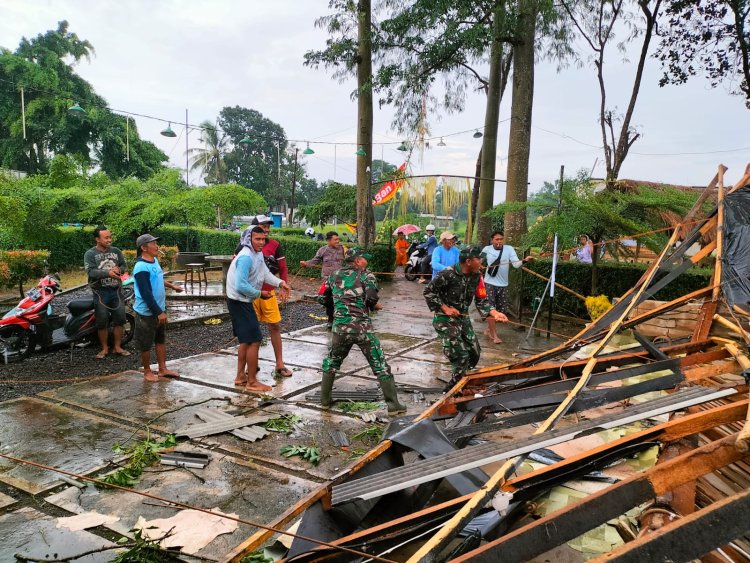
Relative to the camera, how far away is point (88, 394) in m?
5.56

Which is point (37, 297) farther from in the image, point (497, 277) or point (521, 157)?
Result: point (521, 157)

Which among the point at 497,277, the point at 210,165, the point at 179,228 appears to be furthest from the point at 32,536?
the point at 210,165

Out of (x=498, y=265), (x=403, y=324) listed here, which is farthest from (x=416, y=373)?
(x=403, y=324)

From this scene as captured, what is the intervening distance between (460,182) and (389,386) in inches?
424

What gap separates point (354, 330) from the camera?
5152 mm

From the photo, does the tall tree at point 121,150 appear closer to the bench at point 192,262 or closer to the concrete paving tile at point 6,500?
the bench at point 192,262

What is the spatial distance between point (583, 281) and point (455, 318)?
6424 millimetres

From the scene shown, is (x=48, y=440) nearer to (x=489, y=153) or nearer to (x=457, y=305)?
(x=457, y=305)

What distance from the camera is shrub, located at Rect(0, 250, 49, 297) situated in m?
11.9

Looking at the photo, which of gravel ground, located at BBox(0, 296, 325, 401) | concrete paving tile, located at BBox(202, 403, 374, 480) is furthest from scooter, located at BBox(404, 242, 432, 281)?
concrete paving tile, located at BBox(202, 403, 374, 480)

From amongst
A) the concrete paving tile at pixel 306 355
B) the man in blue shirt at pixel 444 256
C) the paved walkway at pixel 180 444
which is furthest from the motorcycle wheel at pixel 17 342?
the man in blue shirt at pixel 444 256

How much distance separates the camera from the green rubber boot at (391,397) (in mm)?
5113

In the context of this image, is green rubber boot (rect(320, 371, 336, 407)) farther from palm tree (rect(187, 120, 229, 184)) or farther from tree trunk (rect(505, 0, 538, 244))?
palm tree (rect(187, 120, 229, 184))

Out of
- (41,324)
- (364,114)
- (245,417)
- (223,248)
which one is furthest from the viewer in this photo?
(223,248)
